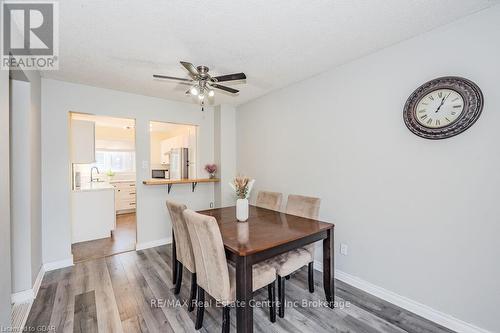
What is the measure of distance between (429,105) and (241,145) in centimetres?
283

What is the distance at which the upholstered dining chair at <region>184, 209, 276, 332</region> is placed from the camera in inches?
58.6

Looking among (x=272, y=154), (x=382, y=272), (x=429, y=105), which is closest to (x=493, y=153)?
(x=429, y=105)

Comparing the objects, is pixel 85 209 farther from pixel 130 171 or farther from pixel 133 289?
pixel 130 171

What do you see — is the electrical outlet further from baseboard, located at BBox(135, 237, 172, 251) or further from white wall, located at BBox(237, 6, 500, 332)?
baseboard, located at BBox(135, 237, 172, 251)

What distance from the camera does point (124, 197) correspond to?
19.3ft

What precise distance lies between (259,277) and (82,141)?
3931mm

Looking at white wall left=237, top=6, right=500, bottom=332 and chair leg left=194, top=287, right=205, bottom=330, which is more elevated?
white wall left=237, top=6, right=500, bottom=332

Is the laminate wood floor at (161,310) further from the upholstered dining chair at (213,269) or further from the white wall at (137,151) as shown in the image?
the white wall at (137,151)

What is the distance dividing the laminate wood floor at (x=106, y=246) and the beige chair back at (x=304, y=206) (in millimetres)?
2657

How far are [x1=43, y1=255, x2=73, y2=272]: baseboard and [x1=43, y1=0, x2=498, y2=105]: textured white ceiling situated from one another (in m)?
2.38

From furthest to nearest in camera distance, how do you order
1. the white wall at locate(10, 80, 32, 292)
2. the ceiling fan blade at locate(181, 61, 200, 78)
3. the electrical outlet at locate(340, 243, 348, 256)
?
the electrical outlet at locate(340, 243, 348, 256) → the white wall at locate(10, 80, 32, 292) → the ceiling fan blade at locate(181, 61, 200, 78)

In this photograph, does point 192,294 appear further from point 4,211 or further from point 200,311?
point 4,211

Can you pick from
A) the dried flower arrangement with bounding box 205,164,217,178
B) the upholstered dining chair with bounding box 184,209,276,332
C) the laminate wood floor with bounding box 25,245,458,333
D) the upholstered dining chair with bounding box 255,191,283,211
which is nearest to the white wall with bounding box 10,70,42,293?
the laminate wood floor with bounding box 25,245,458,333

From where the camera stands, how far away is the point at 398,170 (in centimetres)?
207
